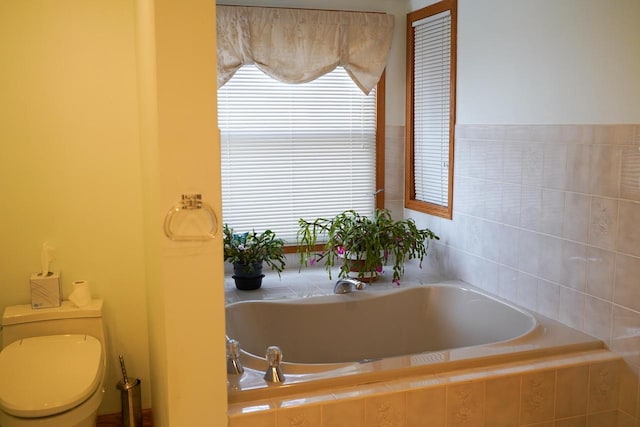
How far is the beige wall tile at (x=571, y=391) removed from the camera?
9.27ft

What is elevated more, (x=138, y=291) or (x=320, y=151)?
(x=320, y=151)

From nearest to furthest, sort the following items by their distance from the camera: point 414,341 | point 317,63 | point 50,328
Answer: point 50,328
point 414,341
point 317,63

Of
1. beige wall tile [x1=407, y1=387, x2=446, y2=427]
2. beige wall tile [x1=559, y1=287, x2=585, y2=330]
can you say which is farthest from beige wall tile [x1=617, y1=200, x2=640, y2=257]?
beige wall tile [x1=407, y1=387, x2=446, y2=427]

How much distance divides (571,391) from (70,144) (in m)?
2.40

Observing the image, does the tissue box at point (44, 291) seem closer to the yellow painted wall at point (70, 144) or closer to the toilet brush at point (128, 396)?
the yellow painted wall at point (70, 144)

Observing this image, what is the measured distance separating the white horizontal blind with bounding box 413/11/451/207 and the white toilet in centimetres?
214

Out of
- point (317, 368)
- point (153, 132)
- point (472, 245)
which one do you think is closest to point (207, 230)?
point (153, 132)

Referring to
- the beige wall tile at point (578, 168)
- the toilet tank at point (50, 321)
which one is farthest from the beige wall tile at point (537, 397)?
the toilet tank at point (50, 321)

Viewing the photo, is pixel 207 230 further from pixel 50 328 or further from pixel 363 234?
pixel 363 234

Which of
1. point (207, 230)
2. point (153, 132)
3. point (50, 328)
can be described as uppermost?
point (153, 132)

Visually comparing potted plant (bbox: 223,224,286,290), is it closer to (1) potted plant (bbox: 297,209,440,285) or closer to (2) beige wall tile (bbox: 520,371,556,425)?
(1) potted plant (bbox: 297,209,440,285)

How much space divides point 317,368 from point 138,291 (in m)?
1.01

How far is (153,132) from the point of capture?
2322mm

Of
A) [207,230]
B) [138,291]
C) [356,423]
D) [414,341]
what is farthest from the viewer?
[414,341]
